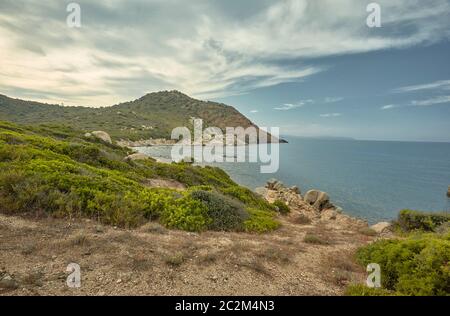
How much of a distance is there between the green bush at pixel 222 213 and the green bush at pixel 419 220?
33.8 feet

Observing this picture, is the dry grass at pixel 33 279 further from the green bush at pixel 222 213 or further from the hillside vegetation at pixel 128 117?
the hillside vegetation at pixel 128 117

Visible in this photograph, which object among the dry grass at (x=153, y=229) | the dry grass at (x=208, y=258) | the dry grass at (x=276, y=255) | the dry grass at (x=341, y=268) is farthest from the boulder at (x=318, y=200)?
the dry grass at (x=208, y=258)

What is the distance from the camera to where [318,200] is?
26766 mm

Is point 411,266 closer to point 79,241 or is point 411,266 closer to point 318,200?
point 79,241

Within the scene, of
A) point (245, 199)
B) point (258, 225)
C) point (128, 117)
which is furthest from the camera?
point (128, 117)

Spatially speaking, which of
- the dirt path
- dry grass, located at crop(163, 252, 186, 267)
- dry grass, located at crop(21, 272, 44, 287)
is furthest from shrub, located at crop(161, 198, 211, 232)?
dry grass, located at crop(21, 272, 44, 287)

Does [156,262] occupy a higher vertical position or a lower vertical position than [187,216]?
lower

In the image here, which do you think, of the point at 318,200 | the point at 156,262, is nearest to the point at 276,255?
the point at 156,262

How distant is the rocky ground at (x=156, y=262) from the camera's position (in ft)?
16.2

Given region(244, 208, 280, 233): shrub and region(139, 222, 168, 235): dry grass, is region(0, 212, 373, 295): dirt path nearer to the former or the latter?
region(139, 222, 168, 235): dry grass

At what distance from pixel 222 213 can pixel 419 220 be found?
486 inches

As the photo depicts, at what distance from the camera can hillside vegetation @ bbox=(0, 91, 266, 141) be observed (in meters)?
119
